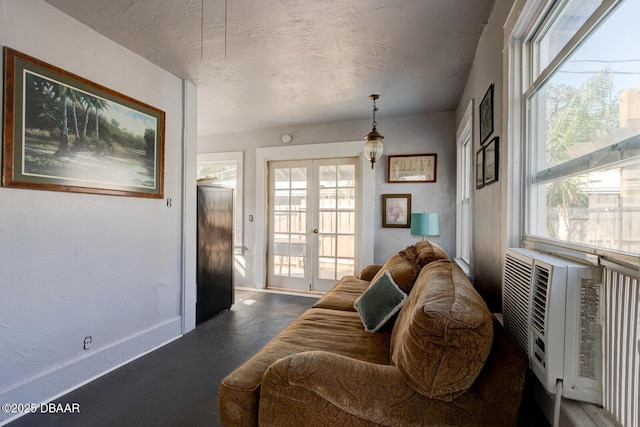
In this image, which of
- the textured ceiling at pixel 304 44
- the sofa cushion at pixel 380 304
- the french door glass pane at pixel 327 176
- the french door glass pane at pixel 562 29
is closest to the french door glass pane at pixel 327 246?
the french door glass pane at pixel 327 176

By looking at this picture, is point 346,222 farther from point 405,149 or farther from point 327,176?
point 405,149

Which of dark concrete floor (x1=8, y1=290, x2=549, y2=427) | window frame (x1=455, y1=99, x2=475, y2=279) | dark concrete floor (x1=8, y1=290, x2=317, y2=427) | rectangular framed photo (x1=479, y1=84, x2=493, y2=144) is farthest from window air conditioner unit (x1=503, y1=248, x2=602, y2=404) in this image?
window frame (x1=455, y1=99, x2=475, y2=279)

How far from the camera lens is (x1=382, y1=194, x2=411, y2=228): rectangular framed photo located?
4.18m

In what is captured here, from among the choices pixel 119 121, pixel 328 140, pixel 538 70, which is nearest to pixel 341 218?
pixel 328 140

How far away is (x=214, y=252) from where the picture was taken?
142 inches

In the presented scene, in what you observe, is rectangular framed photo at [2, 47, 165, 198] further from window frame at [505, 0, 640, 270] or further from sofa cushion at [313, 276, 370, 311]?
window frame at [505, 0, 640, 270]

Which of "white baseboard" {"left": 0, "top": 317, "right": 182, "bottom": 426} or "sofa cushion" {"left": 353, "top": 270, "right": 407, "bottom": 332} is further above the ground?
"sofa cushion" {"left": 353, "top": 270, "right": 407, "bottom": 332}

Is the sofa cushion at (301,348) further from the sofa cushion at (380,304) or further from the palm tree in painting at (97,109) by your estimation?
the palm tree in painting at (97,109)

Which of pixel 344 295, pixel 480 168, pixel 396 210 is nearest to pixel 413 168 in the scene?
pixel 396 210

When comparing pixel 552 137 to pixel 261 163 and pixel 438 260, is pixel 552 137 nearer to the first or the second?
pixel 438 260

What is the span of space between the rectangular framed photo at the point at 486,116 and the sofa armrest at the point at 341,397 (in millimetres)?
1632

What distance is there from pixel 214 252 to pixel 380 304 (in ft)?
7.46

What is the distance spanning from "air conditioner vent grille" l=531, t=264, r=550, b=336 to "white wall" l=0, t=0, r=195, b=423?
8.82 feet

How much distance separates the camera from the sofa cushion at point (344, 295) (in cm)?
253
